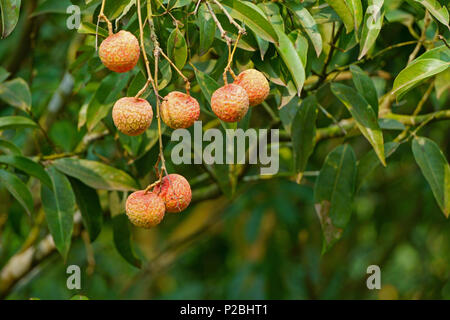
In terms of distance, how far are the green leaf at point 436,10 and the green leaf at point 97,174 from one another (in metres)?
0.61

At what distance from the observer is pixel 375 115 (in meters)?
1.00

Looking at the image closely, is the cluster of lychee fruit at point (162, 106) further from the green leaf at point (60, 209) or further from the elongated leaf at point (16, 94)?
the elongated leaf at point (16, 94)

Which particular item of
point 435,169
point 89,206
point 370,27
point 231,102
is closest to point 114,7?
point 231,102

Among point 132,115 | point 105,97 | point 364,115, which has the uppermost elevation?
point 105,97

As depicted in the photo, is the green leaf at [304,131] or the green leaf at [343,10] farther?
the green leaf at [304,131]

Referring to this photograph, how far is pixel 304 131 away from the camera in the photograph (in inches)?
42.0

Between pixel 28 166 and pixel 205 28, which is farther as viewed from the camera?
pixel 28 166

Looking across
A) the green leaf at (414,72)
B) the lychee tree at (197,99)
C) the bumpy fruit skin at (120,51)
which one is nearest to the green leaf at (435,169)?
the lychee tree at (197,99)

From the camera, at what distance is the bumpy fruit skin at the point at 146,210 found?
0.77 metres

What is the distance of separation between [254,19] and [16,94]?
71 centimetres

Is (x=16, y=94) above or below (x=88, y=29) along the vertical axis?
above

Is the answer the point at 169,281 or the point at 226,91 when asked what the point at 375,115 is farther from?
the point at 169,281

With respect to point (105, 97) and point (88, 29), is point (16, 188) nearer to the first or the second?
point (105, 97)
